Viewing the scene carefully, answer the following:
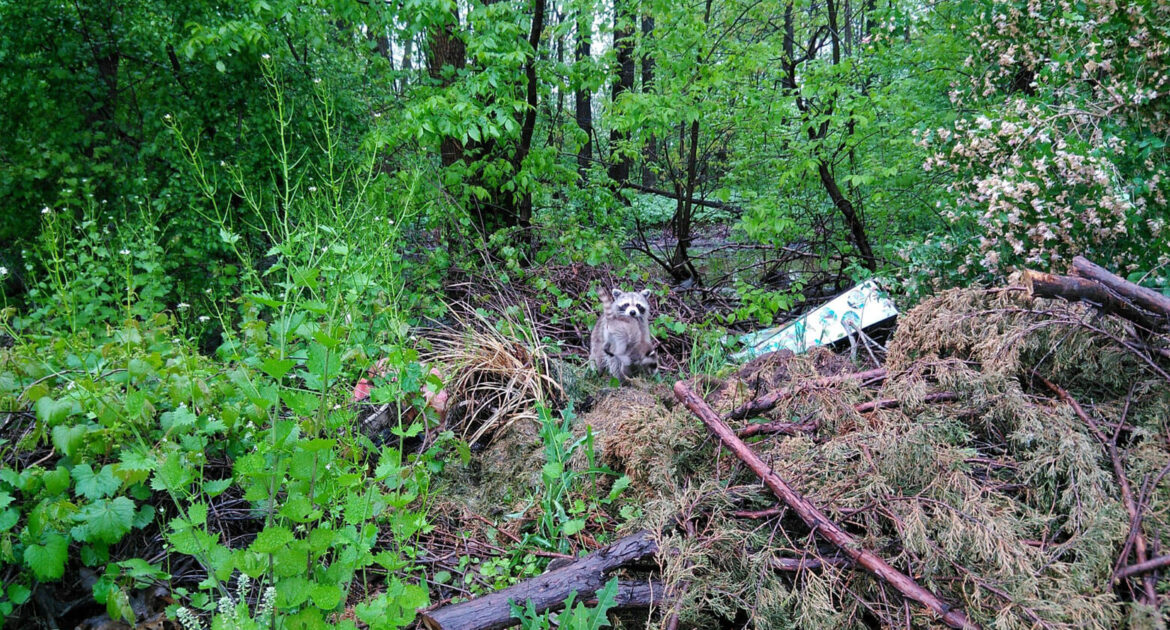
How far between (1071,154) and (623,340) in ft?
8.84

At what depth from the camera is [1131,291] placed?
102 inches

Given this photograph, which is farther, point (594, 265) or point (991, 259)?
point (594, 265)

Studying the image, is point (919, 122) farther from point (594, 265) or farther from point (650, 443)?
point (650, 443)

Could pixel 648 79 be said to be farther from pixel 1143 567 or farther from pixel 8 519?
pixel 8 519

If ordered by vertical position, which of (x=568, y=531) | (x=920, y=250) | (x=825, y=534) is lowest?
(x=568, y=531)

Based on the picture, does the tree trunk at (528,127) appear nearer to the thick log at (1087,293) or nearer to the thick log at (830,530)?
the thick log at (830,530)

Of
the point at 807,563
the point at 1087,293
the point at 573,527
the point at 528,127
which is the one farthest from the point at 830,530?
the point at 528,127

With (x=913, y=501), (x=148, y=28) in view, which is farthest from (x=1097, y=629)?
(x=148, y=28)

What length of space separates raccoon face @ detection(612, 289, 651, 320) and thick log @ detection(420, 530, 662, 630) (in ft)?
8.22

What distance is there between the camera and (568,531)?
2.79 m

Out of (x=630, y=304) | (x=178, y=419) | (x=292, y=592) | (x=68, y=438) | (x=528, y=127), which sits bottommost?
(x=630, y=304)

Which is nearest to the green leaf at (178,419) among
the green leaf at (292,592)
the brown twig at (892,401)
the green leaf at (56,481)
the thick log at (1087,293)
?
the green leaf at (56,481)

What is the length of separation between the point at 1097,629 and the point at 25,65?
26.1 feet

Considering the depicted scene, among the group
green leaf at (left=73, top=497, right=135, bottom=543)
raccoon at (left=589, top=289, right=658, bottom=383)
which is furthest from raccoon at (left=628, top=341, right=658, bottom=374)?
green leaf at (left=73, top=497, right=135, bottom=543)
